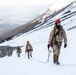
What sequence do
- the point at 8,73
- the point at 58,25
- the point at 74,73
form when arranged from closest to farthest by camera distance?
the point at 74,73
the point at 8,73
the point at 58,25

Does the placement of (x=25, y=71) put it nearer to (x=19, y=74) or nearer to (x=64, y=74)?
(x=19, y=74)

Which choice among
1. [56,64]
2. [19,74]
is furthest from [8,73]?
[56,64]

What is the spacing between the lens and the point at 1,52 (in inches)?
4368

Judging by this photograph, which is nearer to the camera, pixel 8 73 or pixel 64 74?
pixel 64 74

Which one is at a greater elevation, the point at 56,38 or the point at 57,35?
the point at 57,35

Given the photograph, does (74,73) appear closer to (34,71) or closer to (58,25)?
(34,71)

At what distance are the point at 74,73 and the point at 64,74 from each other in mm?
316

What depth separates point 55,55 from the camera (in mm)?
14625

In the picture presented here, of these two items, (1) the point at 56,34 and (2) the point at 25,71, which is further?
(1) the point at 56,34

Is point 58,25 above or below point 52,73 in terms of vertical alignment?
above

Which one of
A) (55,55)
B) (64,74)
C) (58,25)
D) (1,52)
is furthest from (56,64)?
(1,52)

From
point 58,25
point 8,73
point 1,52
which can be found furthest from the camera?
point 1,52

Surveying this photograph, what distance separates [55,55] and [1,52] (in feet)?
319

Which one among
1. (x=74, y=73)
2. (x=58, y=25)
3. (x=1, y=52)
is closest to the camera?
(x=74, y=73)
